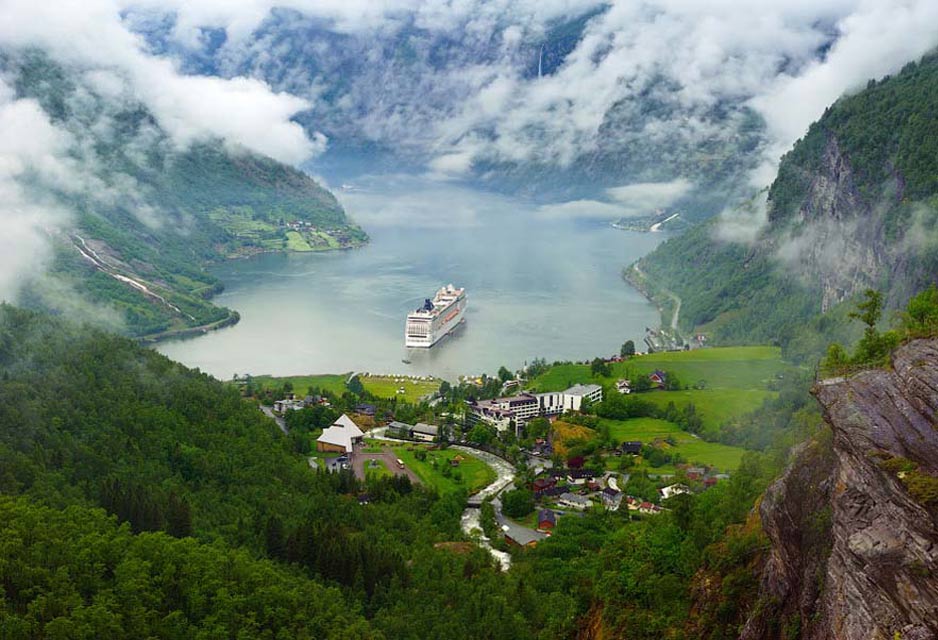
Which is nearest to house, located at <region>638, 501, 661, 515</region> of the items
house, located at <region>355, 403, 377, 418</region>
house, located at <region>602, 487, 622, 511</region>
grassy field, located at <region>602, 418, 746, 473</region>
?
house, located at <region>602, 487, 622, 511</region>

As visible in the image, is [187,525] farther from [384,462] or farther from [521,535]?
[384,462]

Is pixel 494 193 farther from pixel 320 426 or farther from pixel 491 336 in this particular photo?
pixel 320 426

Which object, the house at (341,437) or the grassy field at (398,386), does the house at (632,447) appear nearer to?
the house at (341,437)

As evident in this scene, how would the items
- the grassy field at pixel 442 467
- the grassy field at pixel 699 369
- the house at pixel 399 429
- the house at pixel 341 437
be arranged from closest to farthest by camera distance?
the grassy field at pixel 442 467 < the house at pixel 341 437 < the house at pixel 399 429 < the grassy field at pixel 699 369

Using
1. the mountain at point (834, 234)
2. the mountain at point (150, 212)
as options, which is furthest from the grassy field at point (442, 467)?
the mountain at point (150, 212)

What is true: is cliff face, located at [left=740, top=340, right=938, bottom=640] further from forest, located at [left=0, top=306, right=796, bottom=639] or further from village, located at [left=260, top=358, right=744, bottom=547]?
village, located at [left=260, top=358, right=744, bottom=547]
